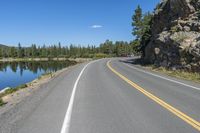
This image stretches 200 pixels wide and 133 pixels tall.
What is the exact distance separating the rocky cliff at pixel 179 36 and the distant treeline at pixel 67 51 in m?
121

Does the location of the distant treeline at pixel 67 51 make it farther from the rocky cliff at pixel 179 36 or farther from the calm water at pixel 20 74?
the rocky cliff at pixel 179 36

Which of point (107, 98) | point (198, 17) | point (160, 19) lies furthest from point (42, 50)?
point (107, 98)

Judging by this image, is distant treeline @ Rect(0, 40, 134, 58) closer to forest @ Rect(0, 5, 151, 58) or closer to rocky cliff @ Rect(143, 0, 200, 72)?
forest @ Rect(0, 5, 151, 58)

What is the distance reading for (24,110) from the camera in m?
10.8

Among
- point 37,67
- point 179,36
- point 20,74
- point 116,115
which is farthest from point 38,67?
point 116,115

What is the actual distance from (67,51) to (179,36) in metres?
163

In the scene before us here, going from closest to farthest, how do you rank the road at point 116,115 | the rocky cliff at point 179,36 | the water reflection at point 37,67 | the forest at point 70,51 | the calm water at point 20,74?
the road at point 116,115, the rocky cliff at point 179,36, the calm water at point 20,74, the water reflection at point 37,67, the forest at point 70,51

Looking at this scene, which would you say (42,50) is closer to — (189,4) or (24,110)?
(189,4)

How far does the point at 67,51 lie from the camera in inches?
7584

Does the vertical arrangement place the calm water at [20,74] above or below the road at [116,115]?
below

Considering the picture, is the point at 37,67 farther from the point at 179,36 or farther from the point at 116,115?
the point at 116,115

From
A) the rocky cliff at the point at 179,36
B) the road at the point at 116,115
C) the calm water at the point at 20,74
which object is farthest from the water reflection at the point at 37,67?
the road at the point at 116,115

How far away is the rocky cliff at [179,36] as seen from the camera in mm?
28953

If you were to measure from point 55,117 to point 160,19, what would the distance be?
38.0 m
